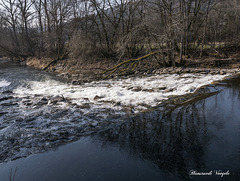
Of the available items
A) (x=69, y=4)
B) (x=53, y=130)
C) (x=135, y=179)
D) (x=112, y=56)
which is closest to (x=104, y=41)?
(x=112, y=56)

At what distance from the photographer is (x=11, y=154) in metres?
4.68

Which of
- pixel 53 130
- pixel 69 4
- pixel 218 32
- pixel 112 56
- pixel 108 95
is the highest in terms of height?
pixel 69 4

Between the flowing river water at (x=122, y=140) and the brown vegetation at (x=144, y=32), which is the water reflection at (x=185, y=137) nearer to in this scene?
the flowing river water at (x=122, y=140)

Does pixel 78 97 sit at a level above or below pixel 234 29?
below

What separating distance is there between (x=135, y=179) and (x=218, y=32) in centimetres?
1528

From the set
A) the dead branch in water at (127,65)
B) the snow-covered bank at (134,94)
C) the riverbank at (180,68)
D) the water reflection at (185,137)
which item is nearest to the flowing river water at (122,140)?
the water reflection at (185,137)

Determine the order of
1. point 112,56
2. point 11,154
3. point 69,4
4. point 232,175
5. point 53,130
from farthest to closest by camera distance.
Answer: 1. point 69,4
2. point 112,56
3. point 53,130
4. point 11,154
5. point 232,175

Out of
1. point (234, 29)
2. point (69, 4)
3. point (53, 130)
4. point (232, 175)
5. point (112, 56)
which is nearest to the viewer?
point (232, 175)

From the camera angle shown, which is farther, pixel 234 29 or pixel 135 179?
pixel 234 29

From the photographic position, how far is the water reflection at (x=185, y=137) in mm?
3969

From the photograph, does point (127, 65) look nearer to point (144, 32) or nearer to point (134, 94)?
point (144, 32)

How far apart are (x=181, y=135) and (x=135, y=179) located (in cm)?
200

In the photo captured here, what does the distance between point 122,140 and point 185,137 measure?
5.27 ft

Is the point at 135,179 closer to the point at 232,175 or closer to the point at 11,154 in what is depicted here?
the point at 232,175
